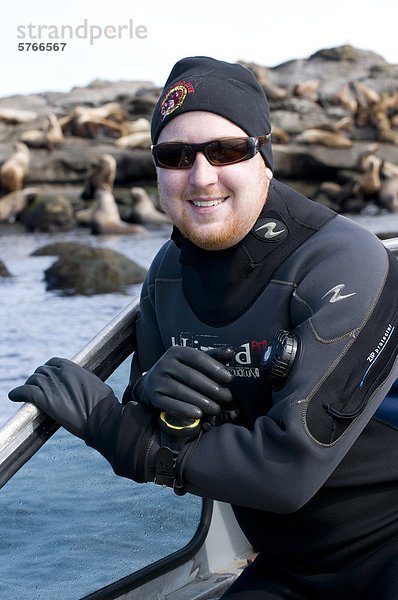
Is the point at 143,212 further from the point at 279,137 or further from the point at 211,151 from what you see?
the point at 211,151

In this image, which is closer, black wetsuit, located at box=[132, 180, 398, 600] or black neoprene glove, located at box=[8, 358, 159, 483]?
black wetsuit, located at box=[132, 180, 398, 600]

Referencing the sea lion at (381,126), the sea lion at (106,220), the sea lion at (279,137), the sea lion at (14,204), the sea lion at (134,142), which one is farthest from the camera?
the sea lion at (381,126)

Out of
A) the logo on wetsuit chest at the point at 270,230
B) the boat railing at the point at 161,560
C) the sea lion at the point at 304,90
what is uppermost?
the logo on wetsuit chest at the point at 270,230

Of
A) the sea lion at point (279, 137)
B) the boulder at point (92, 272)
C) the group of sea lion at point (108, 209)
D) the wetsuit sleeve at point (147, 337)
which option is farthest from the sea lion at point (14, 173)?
the wetsuit sleeve at point (147, 337)

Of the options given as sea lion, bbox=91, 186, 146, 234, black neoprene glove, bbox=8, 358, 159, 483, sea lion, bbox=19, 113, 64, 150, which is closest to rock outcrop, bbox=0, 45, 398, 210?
sea lion, bbox=19, 113, 64, 150

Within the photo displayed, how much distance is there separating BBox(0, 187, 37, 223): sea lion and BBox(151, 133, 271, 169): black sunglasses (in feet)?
82.2

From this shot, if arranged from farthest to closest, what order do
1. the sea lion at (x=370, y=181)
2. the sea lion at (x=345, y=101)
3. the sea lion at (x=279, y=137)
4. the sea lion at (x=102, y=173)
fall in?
the sea lion at (x=345, y=101) → the sea lion at (x=279, y=137) → the sea lion at (x=370, y=181) → the sea lion at (x=102, y=173)

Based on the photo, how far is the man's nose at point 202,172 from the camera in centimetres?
241

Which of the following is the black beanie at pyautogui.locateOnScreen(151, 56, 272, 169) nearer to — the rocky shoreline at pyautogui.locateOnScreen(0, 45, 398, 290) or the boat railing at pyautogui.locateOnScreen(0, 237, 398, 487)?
the boat railing at pyautogui.locateOnScreen(0, 237, 398, 487)

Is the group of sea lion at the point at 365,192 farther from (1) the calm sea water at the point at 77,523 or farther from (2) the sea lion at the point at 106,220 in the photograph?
(1) the calm sea water at the point at 77,523

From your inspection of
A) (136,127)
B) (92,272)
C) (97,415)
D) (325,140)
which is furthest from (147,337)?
(136,127)

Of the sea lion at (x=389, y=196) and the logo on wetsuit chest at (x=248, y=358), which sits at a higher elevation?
the logo on wetsuit chest at (x=248, y=358)

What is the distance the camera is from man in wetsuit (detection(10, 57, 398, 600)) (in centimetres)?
224

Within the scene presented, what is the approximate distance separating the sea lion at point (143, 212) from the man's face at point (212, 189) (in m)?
23.6
